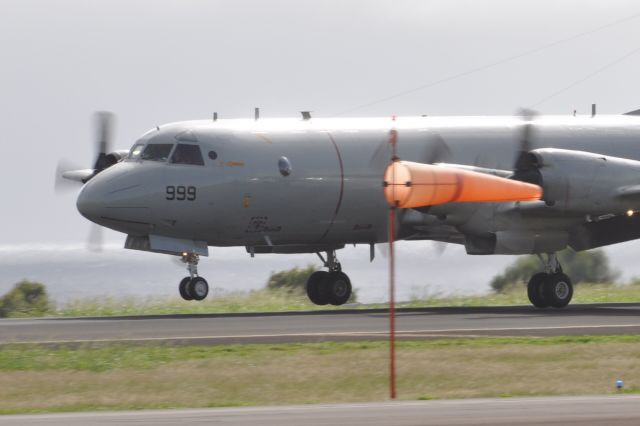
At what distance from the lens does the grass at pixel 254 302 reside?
121ft

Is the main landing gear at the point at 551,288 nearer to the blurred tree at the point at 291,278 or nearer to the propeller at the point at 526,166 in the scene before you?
the propeller at the point at 526,166

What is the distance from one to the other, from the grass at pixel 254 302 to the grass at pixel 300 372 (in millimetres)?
13607

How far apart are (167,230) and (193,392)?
13051mm

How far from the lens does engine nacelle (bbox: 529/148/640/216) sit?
2911 cm

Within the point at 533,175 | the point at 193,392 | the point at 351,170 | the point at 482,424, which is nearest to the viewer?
the point at 482,424

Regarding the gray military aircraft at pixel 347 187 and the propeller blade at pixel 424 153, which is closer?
the gray military aircraft at pixel 347 187

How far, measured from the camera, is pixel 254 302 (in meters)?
39.7

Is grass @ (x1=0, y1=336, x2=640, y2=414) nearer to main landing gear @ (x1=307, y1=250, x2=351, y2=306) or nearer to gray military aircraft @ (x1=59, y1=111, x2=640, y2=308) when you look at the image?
gray military aircraft @ (x1=59, y1=111, x2=640, y2=308)

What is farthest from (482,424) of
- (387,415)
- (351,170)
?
(351,170)

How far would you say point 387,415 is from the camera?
1451cm

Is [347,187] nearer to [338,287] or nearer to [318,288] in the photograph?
[338,287]

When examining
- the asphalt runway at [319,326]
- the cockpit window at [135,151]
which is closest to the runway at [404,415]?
the asphalt runway at [319,326]

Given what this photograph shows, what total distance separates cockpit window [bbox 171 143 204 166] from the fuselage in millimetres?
83

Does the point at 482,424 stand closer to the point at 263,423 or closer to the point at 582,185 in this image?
the point at 263,423
